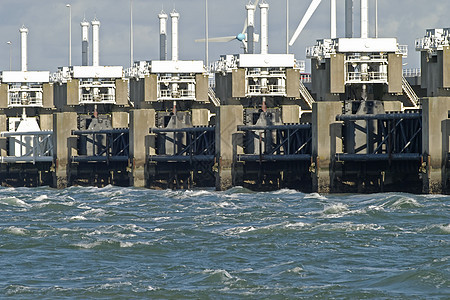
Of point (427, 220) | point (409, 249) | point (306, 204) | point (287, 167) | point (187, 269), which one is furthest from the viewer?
point (287, 167)

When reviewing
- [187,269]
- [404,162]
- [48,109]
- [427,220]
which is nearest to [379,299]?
[187,269]

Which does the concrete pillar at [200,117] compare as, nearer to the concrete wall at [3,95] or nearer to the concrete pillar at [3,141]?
the concrete pillar at [3,141]

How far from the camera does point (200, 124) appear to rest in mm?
102375

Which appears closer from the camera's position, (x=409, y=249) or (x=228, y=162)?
(x=409, y=249)

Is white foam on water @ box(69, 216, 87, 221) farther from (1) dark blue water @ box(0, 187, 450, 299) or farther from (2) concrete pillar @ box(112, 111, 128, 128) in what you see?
(2) concrete pillar @ box(112, 111, 128, 128)

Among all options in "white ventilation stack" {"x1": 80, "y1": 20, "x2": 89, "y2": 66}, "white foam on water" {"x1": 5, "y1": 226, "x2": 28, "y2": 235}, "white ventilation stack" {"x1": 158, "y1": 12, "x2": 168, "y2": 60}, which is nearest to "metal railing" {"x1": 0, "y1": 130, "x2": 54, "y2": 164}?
"white ventilation stack" {"x1": 80, "y1": 20, "x2": 89, "y2": 66}

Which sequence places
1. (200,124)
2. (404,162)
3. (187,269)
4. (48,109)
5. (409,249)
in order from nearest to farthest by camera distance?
(187,269), (409,249), (404,162), (200,124), (48,109)

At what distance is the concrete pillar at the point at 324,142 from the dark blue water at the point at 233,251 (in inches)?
389

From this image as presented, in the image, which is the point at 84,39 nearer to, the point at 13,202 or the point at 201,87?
the point at 201,87

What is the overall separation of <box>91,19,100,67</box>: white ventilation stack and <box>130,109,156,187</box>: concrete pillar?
2065 cm

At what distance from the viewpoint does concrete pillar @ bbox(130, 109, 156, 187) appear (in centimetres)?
9550

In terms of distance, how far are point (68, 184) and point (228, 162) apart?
24.1m

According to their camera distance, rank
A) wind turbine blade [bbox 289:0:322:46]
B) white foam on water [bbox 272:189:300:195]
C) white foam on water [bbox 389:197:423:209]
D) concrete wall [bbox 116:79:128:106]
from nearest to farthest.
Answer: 1. white foam on water [bbox 389:197:423:209]
2. white foam on water [bbox 272:189:300:195]
3. wind turbine blade [bbox 289:0:322:46]
4. concrete wall [bbox 116:79:128:106]

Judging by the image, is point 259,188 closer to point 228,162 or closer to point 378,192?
point 228,162
